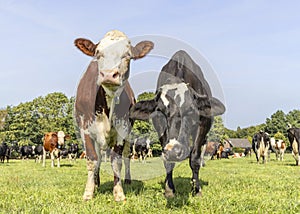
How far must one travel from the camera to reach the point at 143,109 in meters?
6.06

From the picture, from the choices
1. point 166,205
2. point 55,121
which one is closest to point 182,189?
point 166,205

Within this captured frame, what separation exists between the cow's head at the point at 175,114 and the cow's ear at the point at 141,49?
2.35 ft

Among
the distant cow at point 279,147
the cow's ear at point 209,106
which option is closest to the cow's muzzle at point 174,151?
the cow's ear at point 209,106

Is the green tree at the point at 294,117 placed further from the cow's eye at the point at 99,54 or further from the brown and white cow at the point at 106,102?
the cow's eye at the point at 99,54

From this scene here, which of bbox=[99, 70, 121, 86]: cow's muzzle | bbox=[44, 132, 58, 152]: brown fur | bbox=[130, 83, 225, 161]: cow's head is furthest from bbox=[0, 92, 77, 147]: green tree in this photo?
bbox=[99, 70, 121, 86]: cow's muzzle

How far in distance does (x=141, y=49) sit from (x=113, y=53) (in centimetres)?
82

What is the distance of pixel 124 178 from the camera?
8875 mm

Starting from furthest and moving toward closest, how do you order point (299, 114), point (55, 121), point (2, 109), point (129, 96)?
point (299, 114), point (2, 109), point (55, 121), point (129, 96)

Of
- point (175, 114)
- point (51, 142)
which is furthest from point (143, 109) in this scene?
point (51, 142)

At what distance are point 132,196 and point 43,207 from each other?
163 cm

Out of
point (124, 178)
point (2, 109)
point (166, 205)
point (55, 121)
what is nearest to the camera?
point (166, 205)

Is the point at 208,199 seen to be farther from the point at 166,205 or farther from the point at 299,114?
the point at 299,114

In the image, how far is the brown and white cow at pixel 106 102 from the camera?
17.7 ft

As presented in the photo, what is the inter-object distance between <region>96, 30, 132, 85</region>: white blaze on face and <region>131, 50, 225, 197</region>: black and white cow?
0.80 metres
